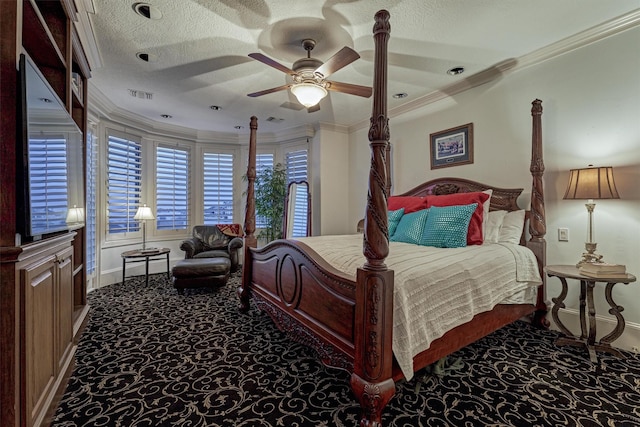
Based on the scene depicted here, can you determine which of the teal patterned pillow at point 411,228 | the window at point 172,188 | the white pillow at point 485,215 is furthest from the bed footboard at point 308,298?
the window at point 172,188

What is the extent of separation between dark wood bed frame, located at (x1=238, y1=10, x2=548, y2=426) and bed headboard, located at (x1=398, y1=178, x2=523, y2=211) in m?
0.04

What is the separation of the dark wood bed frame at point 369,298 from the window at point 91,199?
2.78m

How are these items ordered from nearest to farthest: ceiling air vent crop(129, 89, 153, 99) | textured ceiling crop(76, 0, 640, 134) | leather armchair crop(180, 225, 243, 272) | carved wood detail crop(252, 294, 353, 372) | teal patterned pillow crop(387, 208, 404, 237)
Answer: carved wood detail crop(252, 294, 353, 372)
textured ceiling crop(76, 0, 640, 134)
teal patterned pillow crop(387, 208, 404, 237)
ceiling air vent crop(129, 89, 153, 99)
leather armchair crop(180, 225, 243, 272)

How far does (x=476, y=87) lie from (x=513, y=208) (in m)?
1.58

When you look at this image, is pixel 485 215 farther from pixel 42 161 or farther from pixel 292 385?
pixel 42 161

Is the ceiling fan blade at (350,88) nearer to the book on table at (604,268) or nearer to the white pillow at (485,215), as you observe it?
the white pillow at (485,215)

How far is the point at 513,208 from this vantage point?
300 cm

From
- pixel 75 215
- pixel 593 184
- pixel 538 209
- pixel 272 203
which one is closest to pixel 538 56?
pixel 593 184

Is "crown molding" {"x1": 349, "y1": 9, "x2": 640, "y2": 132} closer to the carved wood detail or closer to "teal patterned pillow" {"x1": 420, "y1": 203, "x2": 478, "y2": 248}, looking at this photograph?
"teal patterned pillow" {"x1": 420, "y1": 203, "x2": 478, "y2": 248}

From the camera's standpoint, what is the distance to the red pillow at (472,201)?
2.68m

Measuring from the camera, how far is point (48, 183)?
1.42 m

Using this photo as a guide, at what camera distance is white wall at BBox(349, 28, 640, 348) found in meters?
2.36

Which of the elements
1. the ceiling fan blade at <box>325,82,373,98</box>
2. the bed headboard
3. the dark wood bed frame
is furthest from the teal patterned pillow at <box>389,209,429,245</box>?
the ceiling fan blade at <box>325,82,373,98</box>

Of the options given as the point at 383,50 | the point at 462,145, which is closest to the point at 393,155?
the point at 462,145
